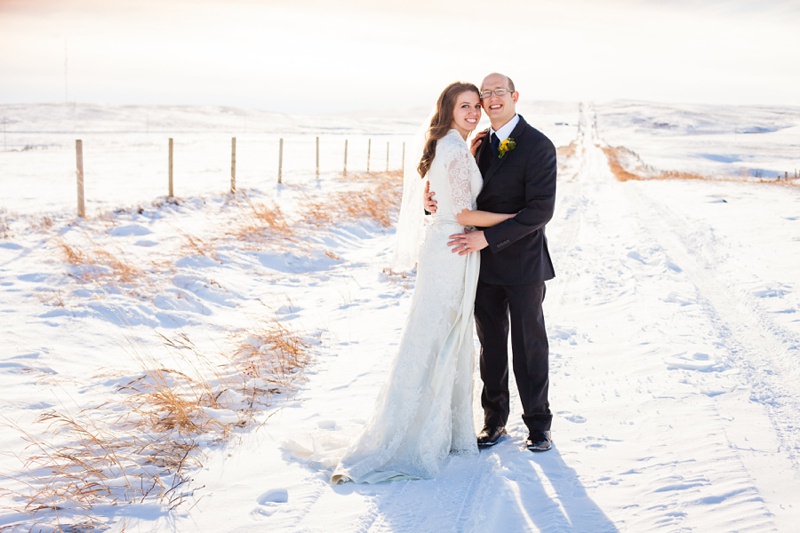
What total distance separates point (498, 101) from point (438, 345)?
1.45 metres

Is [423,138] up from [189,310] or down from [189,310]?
up

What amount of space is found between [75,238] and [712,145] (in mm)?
51568

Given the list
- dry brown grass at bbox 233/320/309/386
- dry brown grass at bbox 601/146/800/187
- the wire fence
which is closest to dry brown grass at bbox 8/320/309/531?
dry brown grass at bbox 233/320/309/386

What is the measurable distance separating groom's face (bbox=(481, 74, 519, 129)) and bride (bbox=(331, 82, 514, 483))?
0.07 metres

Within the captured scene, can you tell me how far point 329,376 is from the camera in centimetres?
496

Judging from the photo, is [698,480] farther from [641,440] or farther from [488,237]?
[488,237]

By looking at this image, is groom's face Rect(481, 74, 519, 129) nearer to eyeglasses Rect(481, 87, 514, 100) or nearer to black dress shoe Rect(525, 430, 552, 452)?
eyeglasses Rect(481, 87, 514, 100)

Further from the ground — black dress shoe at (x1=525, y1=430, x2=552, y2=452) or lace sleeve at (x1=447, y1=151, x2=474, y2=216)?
lace sleeve at (x1=447, y1=151, x2=474, y2=216)

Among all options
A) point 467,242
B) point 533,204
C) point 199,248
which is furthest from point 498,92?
point 199,248

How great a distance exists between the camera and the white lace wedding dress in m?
3.42

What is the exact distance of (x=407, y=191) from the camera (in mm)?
3863

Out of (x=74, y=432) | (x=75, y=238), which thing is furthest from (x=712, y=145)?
(x=74, y=432)

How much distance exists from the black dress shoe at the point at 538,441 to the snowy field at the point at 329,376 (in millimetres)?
75

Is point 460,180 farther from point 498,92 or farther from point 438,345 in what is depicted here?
point 438,345
